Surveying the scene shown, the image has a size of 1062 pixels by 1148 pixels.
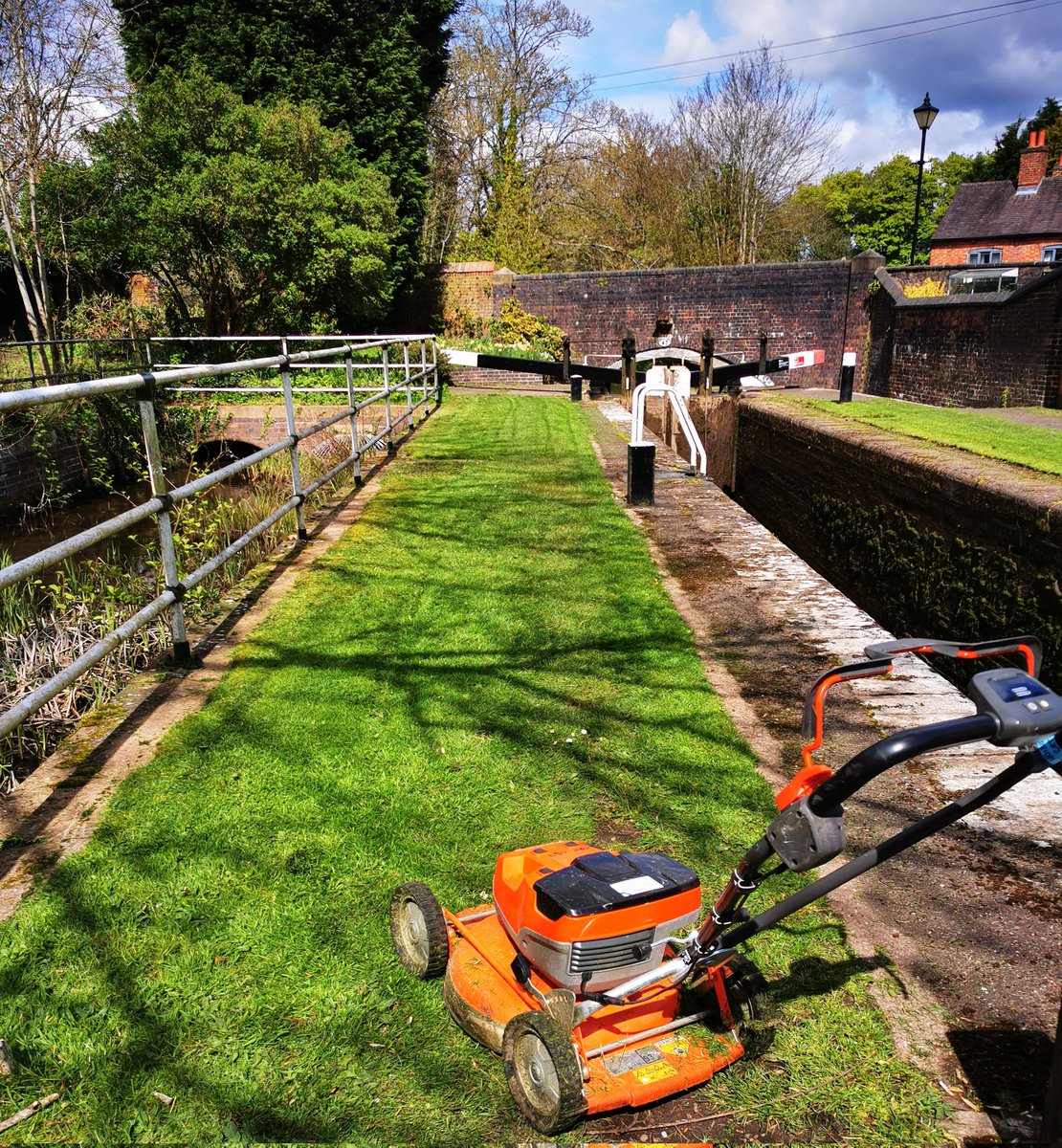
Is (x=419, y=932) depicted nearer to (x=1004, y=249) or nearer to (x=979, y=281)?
(x=979, y=281)

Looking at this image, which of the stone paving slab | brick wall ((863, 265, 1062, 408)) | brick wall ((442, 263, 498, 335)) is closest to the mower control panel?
the stone paving slab

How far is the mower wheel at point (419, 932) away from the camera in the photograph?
221 centimetres

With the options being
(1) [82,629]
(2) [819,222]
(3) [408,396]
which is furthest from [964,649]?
(2) [819,222]

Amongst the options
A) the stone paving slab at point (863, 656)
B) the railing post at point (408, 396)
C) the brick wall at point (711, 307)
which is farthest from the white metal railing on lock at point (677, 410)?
the brick wall at point (711, 307)

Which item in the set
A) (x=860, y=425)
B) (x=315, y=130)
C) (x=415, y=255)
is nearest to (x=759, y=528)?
(x=860, y=425)

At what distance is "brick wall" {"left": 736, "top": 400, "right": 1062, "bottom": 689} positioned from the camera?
5.22 m

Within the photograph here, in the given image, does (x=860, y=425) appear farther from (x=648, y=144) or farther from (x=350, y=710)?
(x=648, y=144)

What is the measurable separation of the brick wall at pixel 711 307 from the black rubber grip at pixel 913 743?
25.9 m

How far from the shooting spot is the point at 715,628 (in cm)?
470

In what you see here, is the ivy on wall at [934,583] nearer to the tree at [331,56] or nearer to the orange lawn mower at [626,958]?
the orange lawn mower at [626,958]

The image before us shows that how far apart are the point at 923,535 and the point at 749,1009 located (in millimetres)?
5429

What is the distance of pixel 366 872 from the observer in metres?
2.62

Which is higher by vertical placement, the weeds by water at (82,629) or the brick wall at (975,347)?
the brick wall at (975,347)

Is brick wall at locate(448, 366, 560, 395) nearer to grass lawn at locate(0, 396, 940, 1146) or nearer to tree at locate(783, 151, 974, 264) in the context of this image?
grass lawn at locate(0, 396, 940, 1146)
